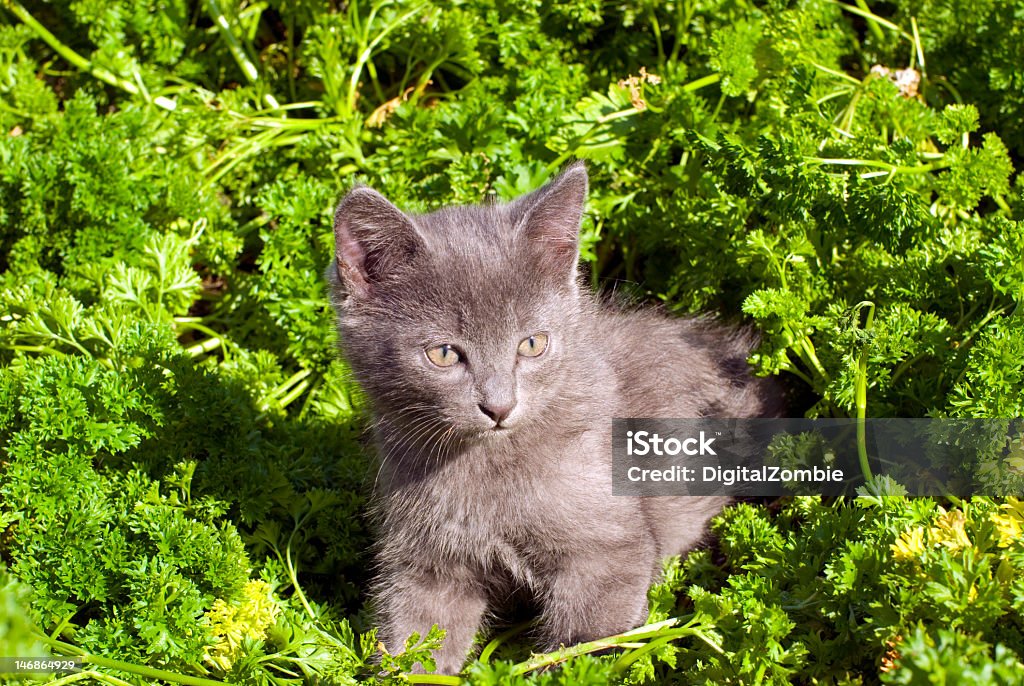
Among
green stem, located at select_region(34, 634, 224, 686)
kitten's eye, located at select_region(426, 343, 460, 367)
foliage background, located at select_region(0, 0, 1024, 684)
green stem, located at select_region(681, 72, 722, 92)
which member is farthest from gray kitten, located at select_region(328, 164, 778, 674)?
green stem, located at select_region(681, 72, 722, 92)

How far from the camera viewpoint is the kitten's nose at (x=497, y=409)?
7.92 feet

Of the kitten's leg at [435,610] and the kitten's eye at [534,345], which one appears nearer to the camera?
the kitten's eye at [534,345]

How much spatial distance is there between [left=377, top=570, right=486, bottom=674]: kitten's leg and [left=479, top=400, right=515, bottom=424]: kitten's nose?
23.9 inches

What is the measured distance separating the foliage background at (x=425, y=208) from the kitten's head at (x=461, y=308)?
0.42 meters

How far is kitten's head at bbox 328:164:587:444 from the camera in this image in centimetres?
250

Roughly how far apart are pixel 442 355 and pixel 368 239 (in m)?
0.37

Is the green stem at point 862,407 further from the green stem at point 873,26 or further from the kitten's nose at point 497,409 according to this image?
the green stem at point 873,26

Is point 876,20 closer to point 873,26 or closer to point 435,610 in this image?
point 873,26

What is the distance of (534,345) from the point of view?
260 centimetres

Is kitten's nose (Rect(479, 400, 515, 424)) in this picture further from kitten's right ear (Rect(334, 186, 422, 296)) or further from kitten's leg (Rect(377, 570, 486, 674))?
kitten's leg (Rect(377, 570, 486, 674))

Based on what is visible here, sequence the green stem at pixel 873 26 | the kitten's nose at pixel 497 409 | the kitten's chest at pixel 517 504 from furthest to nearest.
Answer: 1. the green stem at pixel 873 26
2. the kitten's chest at pixel 517 504
3. the kitten's nose at pixel 497 409

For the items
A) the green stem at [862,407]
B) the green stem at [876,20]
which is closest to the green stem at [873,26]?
the green stem at [876,20]

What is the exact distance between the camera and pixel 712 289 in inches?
137

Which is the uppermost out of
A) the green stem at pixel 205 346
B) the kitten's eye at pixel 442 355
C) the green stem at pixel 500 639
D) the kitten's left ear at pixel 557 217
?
the kitten's left ear at pixel 557 217
